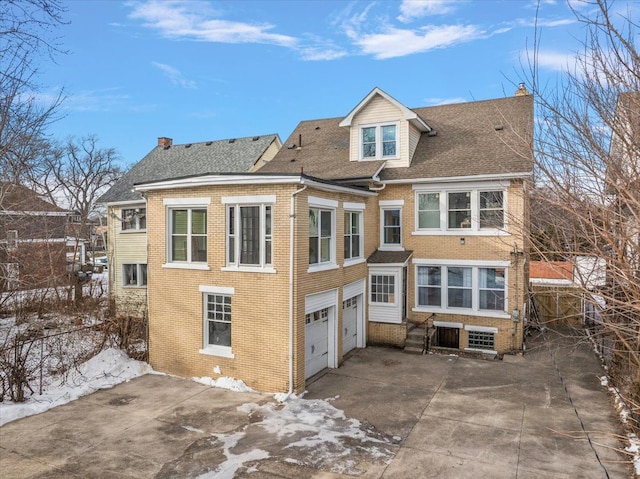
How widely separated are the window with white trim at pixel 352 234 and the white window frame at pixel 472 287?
9.11ft

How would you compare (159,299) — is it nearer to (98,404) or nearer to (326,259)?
(98,404)

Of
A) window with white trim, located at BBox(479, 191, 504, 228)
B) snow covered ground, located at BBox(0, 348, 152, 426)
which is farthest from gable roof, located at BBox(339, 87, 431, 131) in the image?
snow covered ground, located at BBox(0, 348, 152, 426)

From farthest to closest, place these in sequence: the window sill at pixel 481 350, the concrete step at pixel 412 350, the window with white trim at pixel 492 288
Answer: the window sill at pixel 481 350
the window with white trim at pixel 492 288
the concrete step at pixel 412 350

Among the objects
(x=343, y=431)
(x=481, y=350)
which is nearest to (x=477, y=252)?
(x=481, y=350)

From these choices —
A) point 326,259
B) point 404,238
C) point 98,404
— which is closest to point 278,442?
point 98,404

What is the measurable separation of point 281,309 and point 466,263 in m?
8.47

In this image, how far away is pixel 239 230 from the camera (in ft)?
41.7

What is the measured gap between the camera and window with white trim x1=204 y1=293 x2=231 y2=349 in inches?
514

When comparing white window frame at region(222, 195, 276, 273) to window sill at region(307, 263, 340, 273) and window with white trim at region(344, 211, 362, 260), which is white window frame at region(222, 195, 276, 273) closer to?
window sill at region(307, 263, 340, 273)

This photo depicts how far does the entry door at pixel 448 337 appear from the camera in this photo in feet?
57.3

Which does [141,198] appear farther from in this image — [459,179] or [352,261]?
[459,179]

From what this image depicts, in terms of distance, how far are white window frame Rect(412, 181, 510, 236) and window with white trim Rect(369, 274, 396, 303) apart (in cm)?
228

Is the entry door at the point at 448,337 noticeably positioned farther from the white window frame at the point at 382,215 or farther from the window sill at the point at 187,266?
the window sill at the point at 187,266

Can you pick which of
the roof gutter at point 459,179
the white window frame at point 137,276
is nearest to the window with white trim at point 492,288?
the roof gutter at point 459,179
